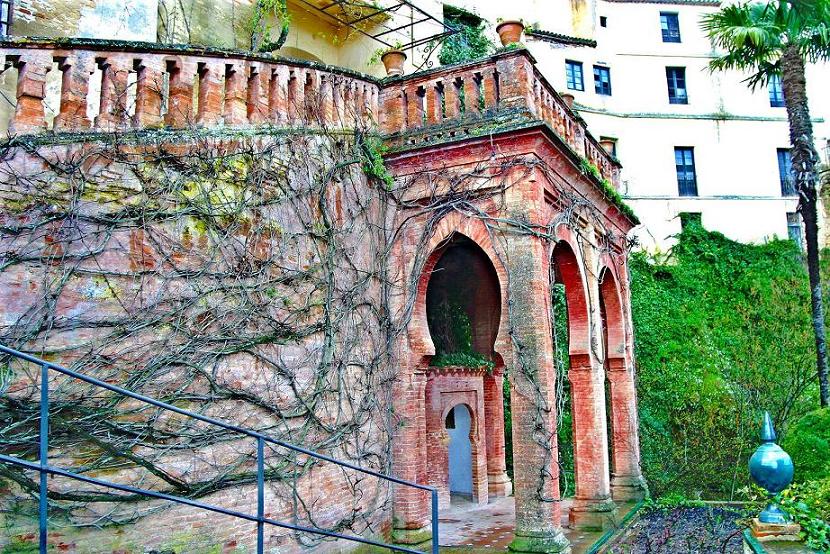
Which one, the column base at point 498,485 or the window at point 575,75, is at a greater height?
the window at point 575,75

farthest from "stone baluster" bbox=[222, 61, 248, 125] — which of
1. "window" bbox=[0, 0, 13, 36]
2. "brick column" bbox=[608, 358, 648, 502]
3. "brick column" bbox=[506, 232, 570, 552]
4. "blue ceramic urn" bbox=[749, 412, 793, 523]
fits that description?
"brick column" bbox=[608, 358, 648, 502]

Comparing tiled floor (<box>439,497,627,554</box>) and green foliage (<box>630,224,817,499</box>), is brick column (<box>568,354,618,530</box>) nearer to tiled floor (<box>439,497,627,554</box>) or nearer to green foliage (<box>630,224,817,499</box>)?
tiled floor (<box>439,497,627,554</box>)

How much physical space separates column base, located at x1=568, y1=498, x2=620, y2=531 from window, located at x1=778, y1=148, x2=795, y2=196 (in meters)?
25.8

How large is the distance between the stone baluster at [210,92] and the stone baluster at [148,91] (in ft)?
1.58

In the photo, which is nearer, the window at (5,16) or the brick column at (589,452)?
the window at (5,16)

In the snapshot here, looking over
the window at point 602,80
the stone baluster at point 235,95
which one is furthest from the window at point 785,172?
the stone baluster at point 235,95

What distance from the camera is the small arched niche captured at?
15.6 meters

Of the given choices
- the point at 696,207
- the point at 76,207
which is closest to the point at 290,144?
the point at 76,207

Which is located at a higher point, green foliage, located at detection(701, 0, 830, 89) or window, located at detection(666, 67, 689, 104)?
window, located at detection(666, 67, 689, 104)

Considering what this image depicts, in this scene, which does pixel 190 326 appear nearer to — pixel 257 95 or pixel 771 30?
pixel 257 95

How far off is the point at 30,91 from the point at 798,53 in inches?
659

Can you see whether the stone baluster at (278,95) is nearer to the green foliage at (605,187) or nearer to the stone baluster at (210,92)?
the stone baluster at (210,92)

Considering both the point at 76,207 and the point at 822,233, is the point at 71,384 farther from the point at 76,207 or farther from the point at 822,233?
the point at 822,233

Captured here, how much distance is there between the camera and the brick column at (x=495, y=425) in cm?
1661
